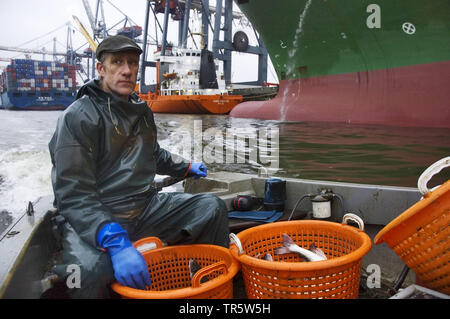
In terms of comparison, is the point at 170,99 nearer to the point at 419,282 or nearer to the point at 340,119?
the point at 340,119

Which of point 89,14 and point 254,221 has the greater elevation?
point 89,14

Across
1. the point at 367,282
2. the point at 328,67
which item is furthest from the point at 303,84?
the point at 367,282

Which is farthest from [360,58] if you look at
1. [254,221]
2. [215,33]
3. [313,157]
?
[215,33]

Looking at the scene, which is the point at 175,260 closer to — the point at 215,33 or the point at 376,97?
the point at 376,97

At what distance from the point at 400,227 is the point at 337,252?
0.64 m

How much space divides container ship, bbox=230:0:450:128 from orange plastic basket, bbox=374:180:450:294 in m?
9.22

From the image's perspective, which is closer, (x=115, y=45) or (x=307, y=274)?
(x=307, y=274)

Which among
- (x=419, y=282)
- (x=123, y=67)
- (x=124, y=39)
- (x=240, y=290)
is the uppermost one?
(x=124, y=39)

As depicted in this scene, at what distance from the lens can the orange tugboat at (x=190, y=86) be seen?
26.5m

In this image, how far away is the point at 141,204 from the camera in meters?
2.15

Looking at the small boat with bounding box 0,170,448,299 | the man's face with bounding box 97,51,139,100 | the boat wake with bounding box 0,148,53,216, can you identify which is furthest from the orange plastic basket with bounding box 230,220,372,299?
the boat wake with bounding box 0,148,53,216

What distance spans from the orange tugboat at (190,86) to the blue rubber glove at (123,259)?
81.8 feet

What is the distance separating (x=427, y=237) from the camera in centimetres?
151

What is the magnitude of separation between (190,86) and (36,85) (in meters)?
37.5
